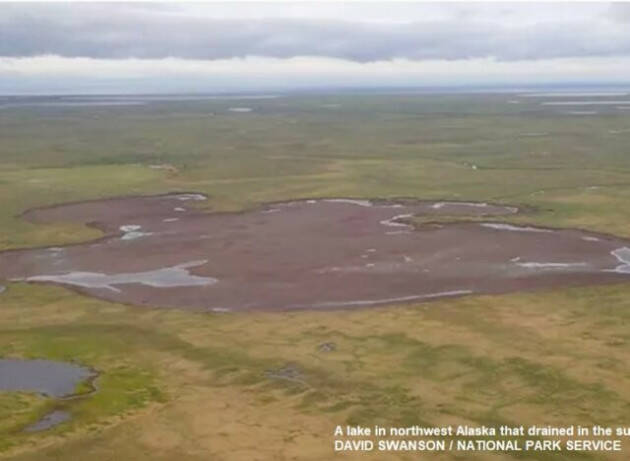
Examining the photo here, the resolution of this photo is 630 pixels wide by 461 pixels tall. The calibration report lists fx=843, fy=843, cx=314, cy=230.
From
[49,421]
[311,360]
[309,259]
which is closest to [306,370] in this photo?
[311,360]

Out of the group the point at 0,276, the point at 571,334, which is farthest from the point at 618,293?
the point at 0,276

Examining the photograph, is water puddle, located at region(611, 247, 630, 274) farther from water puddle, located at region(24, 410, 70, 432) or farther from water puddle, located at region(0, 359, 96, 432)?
water puddle, located at region(24, 410, 70, 432)

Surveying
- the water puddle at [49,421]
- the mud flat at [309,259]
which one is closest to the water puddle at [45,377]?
the water puddle at [49,421]

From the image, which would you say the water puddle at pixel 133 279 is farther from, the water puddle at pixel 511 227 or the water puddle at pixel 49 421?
the water puddle at pixel 511 227

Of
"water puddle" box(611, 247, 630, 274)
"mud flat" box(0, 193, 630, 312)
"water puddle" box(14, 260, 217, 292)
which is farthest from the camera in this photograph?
"water puddle" box(611, 247, 630, 274)

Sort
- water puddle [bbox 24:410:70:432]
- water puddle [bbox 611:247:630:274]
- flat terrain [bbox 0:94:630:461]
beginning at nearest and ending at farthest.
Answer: flat terrain [bbox 0:94:630:461] → water puddle [bbox 24:410:70:432] → water puddle [bbox 611:247:630:274]

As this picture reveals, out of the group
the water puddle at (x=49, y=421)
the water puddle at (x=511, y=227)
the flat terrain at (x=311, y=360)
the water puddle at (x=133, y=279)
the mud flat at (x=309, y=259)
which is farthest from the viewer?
the water puddle at (x=511, y=227)

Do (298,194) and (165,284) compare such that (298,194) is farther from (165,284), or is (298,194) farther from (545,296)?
(545,296)

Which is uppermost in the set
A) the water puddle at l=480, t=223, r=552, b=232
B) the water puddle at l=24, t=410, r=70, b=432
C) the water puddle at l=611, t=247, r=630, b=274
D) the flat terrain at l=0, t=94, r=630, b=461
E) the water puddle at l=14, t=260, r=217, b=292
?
the water puddle at l=480, t=223, r=552, b=232

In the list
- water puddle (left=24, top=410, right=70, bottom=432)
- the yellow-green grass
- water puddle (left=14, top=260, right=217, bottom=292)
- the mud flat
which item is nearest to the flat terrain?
the yellow-green grass
